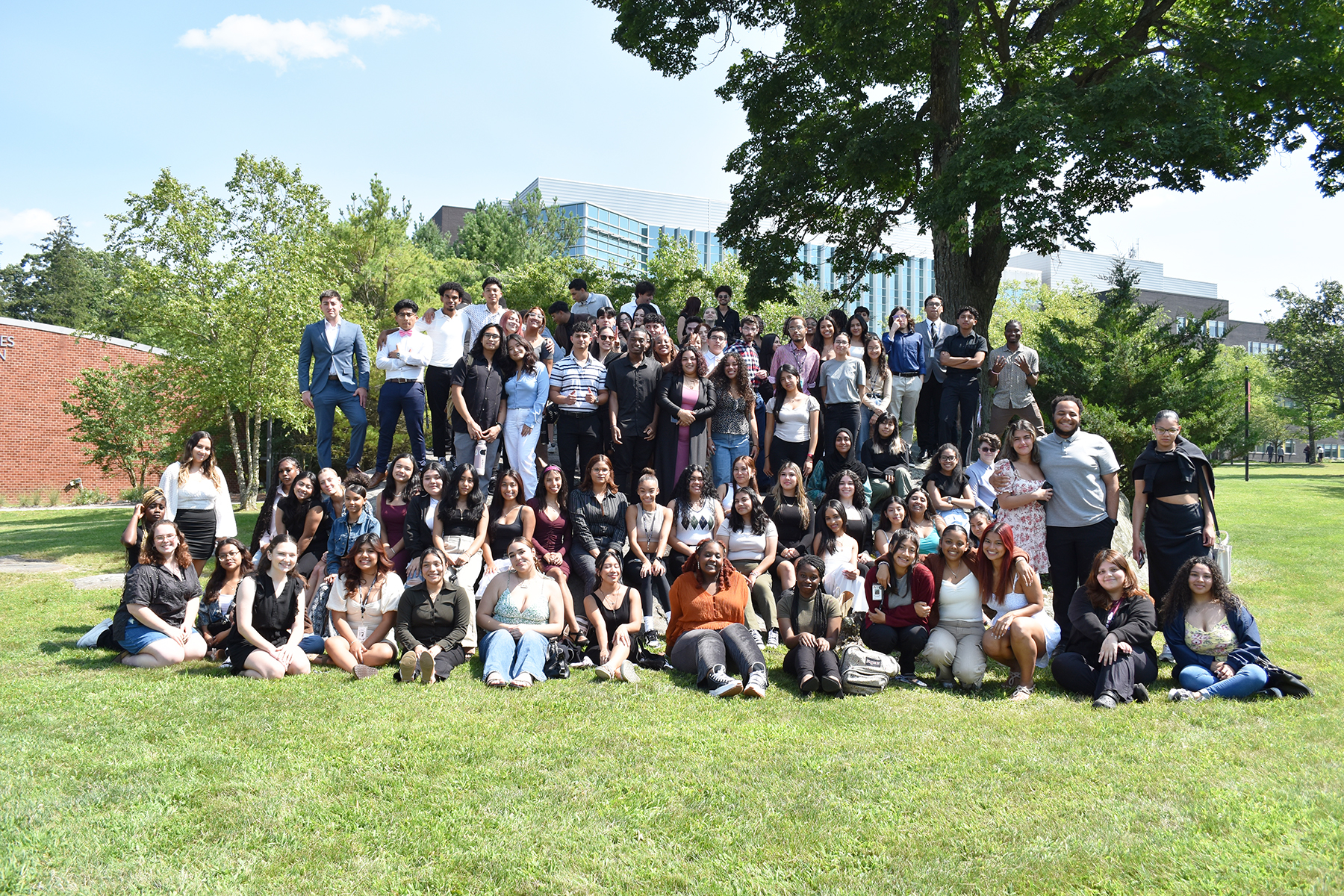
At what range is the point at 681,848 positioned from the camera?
3.97m

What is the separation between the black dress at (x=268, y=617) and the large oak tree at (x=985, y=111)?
9.91 m

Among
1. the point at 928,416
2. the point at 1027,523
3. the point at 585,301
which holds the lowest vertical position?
the point at 1027,523

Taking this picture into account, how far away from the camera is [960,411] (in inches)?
420

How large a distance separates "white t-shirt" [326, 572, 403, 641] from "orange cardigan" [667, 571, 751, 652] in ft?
7.76

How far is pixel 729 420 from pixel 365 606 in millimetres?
4236

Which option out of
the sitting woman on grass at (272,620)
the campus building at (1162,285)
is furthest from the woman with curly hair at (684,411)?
the campus building at (1162,285)

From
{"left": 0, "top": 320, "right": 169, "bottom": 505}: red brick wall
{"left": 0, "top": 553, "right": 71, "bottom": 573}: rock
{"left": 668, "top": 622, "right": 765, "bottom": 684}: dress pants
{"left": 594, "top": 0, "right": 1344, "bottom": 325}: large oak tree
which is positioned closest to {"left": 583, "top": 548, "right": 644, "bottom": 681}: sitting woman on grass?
{"left": 668, "top": 622, "right": 765, "bottom": 684}: dress pants

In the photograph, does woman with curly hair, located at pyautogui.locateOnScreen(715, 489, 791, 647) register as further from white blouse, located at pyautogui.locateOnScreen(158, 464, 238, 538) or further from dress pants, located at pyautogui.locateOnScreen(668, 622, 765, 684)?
white blouse, located at pyautogui.locateOnScreen(158, 464, 238, 538)

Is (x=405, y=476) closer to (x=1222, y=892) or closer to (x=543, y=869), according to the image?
(x=543, y=869)

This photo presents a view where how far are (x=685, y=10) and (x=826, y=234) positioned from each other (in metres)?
5.00

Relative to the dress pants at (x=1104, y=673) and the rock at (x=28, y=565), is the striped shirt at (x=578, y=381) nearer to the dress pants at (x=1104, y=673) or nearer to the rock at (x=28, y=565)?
the dress pants at (x=1104, y=673)

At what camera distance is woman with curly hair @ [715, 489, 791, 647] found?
7949 millimetres

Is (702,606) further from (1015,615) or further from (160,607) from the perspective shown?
(160,607)

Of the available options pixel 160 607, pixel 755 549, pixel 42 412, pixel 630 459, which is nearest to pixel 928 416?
pixel 755 549
